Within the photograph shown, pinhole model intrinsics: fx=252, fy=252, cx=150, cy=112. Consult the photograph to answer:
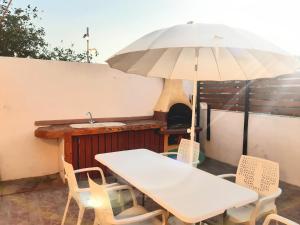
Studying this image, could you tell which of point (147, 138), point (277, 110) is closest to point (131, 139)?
point (147, 138)

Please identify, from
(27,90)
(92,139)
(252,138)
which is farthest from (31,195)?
(252,138)

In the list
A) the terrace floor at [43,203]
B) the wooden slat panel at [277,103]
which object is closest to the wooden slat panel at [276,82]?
the wooden slat panel at [277,103]

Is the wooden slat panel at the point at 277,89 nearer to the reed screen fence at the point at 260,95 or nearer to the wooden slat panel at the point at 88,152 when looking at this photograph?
the reed screen fence at the point at 260,95

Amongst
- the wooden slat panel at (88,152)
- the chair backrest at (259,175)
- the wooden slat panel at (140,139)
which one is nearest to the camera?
the chair backrest at (259,175)

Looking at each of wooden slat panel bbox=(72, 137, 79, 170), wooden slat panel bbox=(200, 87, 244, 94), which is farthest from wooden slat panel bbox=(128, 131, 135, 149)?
wooden slat panel bbox=(200, 87, 244, 94)

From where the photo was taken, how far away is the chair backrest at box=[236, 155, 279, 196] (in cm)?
236

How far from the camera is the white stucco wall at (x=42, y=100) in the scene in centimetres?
414

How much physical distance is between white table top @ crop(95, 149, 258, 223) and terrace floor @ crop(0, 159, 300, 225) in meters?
0.89

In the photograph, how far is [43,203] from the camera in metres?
3.40

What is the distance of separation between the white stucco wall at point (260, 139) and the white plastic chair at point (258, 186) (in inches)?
81.2

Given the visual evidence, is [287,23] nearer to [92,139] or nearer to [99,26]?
[92,139]

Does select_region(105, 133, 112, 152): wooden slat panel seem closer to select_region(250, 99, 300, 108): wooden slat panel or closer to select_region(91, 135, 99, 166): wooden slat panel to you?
select_region(91, 135, 99, 166): wooden slat panel

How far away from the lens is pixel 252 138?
16.0 feet

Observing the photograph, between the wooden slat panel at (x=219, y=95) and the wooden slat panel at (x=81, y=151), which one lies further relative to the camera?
the wooden slat panel at (x=219, y=95)
